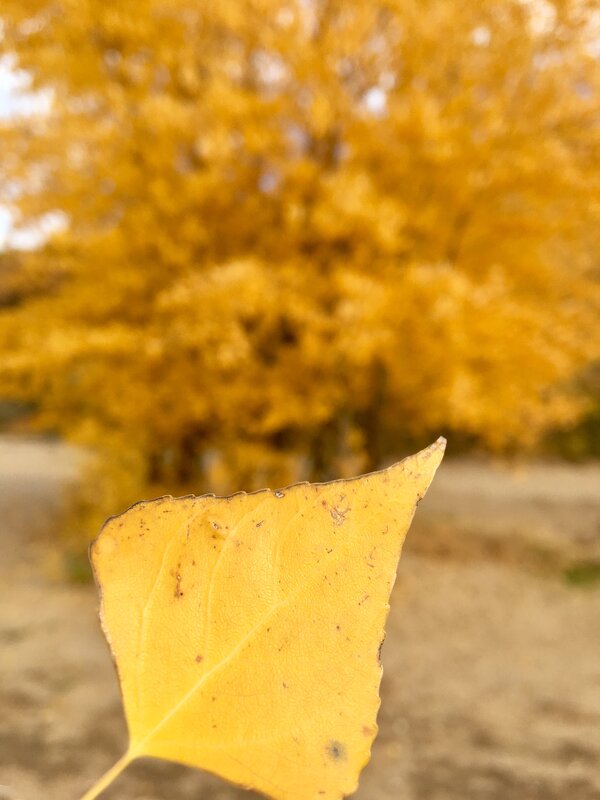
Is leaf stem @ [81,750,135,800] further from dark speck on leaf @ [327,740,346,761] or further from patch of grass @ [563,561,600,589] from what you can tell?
patch of grass @ [563,561,600,589]

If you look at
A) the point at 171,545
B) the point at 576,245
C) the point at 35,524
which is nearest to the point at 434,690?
the point at 576,245

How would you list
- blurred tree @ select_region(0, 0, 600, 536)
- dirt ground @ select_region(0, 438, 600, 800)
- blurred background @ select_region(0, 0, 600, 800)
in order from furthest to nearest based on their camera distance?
blurred tree @ select_region(0, 0, 600, 536), blurred background @ select_region(0, 0, 600, 800), dirt ground @ select_region(0, 438, 600, 800)

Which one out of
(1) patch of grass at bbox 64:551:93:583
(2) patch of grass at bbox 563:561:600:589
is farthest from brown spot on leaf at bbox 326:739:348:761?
(2) patch of grass at bbox 563:561:600:589

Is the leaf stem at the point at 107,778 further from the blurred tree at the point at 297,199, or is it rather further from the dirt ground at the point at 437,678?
the blurred tree at the point at 297,199

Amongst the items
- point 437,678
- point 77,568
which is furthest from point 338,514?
point 77,568

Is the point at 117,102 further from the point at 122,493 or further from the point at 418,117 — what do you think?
the point at 122,493

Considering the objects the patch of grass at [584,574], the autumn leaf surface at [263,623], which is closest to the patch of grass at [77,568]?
the patch of grass at [584,574]

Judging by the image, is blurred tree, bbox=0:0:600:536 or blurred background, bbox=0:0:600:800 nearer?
blurred background, bbox=0:0:600:800
